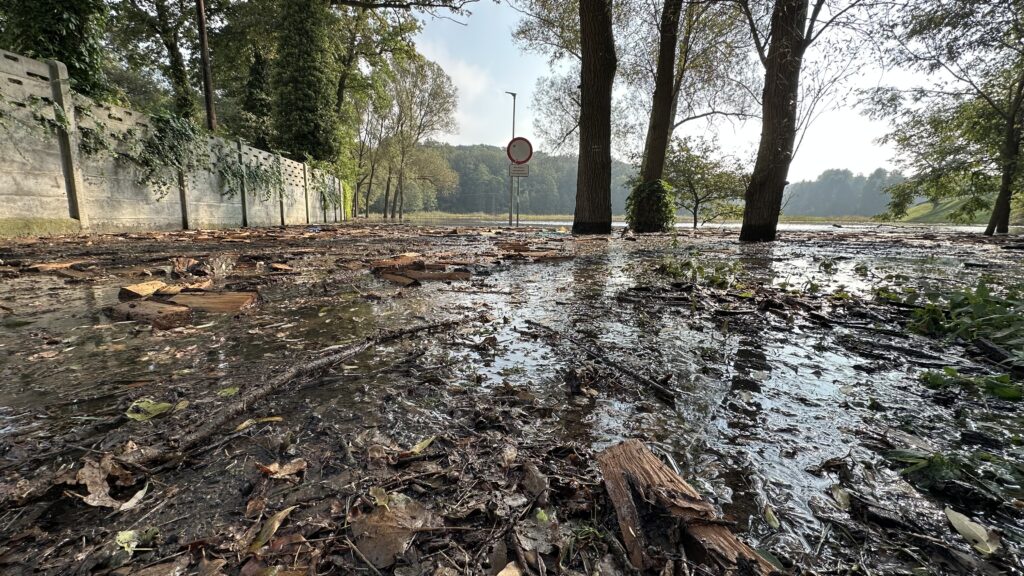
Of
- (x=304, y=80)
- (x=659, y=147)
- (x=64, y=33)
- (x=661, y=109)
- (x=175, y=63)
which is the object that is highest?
(x=175, y=63)

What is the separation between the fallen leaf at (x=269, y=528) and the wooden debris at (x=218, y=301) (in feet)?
5.42

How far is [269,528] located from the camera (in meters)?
0.68

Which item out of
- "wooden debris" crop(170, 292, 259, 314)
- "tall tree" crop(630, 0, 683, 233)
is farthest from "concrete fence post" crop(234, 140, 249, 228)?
"wooden debris" crop(170, 292, 259, 314)

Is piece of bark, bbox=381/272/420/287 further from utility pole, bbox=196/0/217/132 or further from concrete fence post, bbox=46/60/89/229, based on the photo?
utility pole, bbox=196/0/217/132

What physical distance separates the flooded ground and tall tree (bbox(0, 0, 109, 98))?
920cm

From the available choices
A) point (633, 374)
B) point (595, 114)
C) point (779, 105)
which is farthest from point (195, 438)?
point (779, 105)

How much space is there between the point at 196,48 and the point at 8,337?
25471 mm

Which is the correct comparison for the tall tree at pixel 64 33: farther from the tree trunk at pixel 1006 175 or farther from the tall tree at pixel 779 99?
the tree trunk at pixel 1006 175

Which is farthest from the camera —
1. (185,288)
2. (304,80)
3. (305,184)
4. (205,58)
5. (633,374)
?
(304,80)

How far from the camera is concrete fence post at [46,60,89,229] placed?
19.0ft

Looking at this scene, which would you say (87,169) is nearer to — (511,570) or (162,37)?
(511,570)

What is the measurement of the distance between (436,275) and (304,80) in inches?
730

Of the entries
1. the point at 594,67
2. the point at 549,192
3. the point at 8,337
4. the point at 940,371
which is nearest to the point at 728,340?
the point at 940,371

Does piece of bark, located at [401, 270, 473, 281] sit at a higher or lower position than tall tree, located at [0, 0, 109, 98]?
lower
